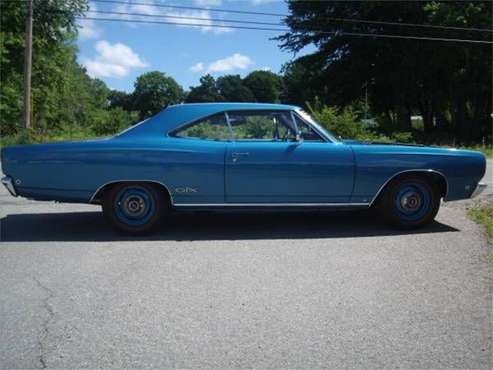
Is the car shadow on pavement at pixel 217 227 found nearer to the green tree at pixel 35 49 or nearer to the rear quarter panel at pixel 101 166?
the rear quarter panel at pixel 101 166

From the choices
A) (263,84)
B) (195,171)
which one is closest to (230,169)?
(195,171)

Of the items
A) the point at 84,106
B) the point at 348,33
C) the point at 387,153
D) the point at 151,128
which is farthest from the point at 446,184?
the point at 84,106

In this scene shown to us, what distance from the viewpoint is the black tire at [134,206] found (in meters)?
6.02

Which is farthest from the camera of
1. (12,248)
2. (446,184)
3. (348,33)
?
(348,33)

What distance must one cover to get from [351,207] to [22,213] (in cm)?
435

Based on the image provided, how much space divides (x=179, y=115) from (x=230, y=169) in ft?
2.89

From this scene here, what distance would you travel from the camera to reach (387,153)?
20.4 feet

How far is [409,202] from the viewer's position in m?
6.39

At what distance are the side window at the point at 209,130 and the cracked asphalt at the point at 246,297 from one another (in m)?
1.09

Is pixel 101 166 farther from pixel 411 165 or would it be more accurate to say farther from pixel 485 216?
pixel 485 216

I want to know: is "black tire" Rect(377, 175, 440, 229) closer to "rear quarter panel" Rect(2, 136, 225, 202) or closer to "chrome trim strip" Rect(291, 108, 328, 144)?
"chrome trim strip" Rect(291, 108, 328, 144)

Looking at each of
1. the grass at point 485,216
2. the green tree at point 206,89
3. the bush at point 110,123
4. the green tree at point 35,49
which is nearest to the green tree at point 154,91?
the green tree at point 206,89

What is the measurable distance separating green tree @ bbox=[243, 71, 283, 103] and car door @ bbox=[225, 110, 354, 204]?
275 feet

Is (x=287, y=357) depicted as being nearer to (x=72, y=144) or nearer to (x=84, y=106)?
(x=72, y=144)
